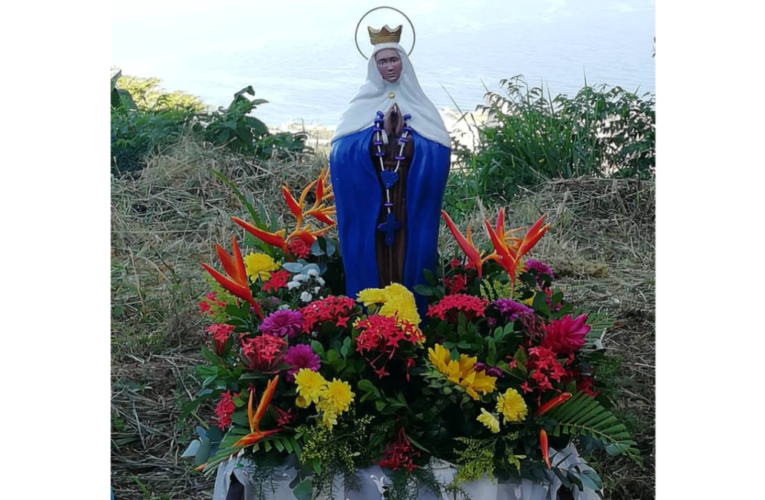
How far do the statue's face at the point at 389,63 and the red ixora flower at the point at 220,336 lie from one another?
84cm

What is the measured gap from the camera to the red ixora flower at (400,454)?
6.58 ft

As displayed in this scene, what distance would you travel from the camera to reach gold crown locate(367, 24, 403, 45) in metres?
2.32

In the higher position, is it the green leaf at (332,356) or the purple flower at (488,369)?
the green leaf at (332,356)

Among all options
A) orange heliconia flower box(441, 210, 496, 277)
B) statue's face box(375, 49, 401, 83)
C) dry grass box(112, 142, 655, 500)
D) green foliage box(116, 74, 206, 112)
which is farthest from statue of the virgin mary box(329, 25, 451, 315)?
green foliage box(116, 74, 206, 112)

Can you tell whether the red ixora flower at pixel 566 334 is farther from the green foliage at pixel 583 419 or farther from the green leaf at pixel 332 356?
the green leaf at pixel 332 356

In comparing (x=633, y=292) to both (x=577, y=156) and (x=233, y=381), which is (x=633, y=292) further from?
(x=233, y=381)

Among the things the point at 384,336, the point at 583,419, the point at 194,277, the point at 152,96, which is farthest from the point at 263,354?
the point at 152,96

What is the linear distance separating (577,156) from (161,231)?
2.39 meters

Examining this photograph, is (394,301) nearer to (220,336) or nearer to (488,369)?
(488,369)

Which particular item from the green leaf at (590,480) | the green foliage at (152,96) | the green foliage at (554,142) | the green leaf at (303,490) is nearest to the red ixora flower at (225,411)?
the green leaf at (303,490)

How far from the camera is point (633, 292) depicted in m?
4.12

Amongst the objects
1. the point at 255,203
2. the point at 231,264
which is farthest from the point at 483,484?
the point at 255,203

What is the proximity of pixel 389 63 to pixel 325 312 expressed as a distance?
709 millimetres

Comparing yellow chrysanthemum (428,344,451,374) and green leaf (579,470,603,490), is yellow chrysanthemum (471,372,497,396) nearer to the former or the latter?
yellow chrysanthemum (428,344,451,374)
